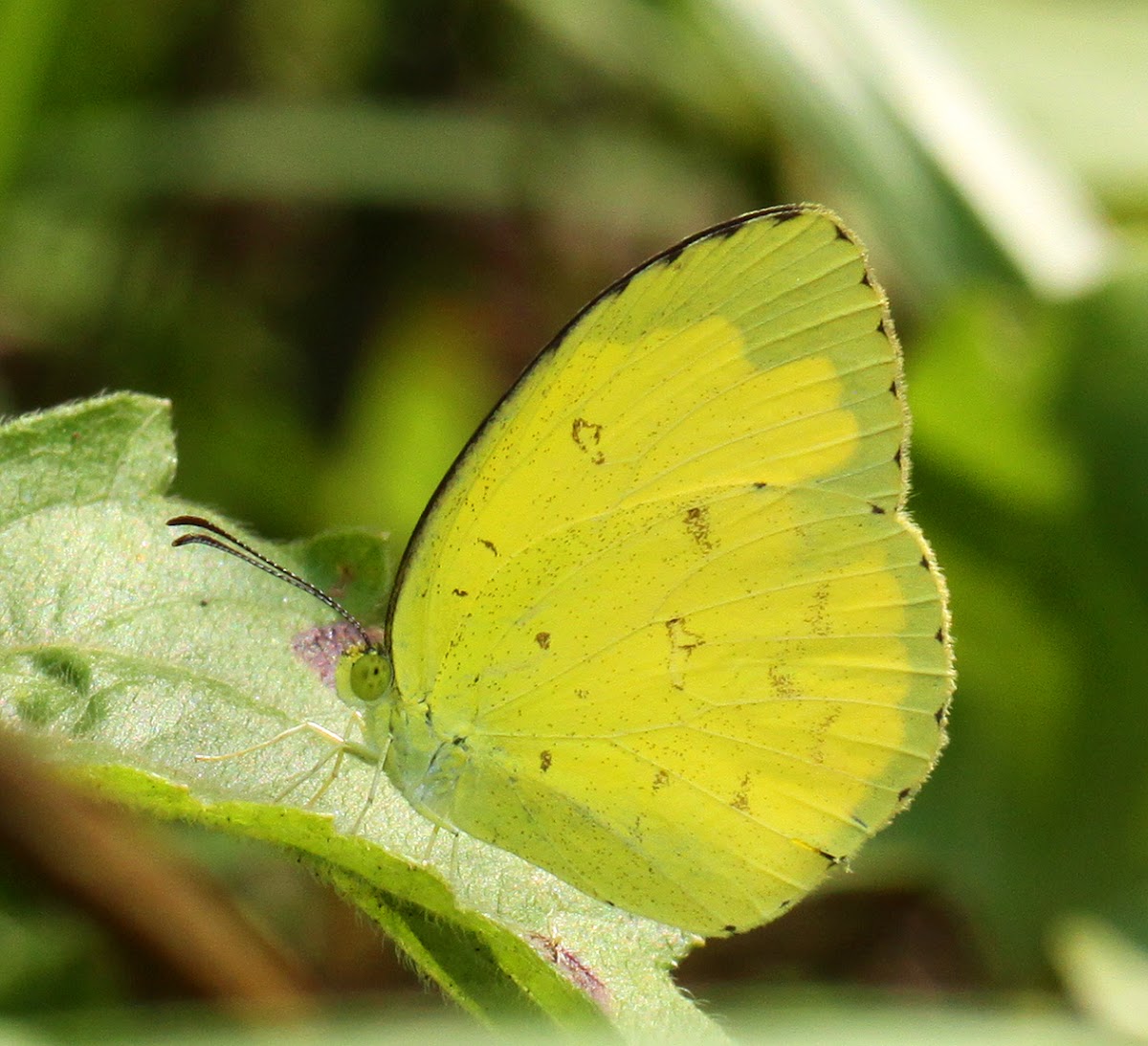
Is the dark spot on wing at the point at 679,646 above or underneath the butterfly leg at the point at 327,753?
above

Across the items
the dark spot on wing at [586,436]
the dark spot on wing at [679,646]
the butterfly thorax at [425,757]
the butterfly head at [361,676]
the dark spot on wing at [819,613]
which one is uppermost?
the dark spot on wing at [586,436]

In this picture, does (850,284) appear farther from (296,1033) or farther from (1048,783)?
(1048,783)

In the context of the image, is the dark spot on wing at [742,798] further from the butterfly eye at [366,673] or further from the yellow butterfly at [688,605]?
the butterfly eye at [366,673]

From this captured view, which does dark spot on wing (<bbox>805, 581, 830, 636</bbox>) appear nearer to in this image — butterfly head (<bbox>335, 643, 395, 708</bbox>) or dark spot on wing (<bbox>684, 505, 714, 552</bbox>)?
dark spot on wing (<bbox>684, 505, 714, 552</bbox>)

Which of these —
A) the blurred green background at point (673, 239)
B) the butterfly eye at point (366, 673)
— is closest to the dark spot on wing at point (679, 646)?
the butterfly eye at point (366, 673)

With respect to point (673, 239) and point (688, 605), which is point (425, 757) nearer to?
point (688, 605)

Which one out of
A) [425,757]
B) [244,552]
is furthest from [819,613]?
[244,552]

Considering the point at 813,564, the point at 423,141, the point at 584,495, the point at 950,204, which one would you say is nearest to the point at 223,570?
the point at 584,495

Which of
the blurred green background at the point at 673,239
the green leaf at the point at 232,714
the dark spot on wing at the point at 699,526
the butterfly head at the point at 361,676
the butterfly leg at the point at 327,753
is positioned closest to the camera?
the green leaf at the point at 232,714
